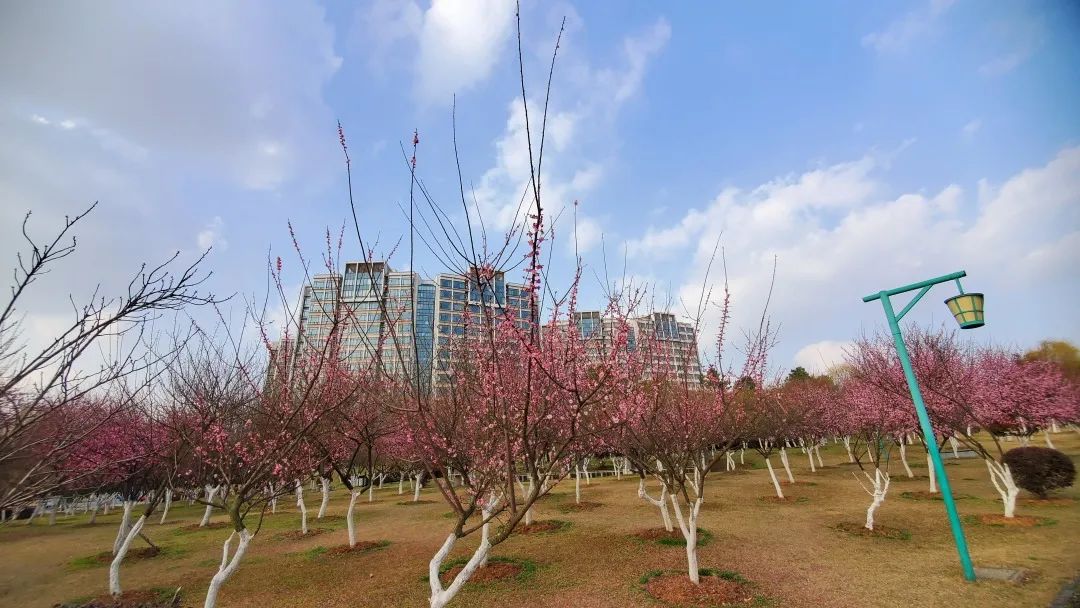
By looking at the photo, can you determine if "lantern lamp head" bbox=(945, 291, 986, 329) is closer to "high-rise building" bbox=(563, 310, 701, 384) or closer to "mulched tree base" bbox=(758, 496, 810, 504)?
"high-rise building" bbox=(563, 310, 701, 384)

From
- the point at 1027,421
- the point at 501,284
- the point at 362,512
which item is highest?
the point at 501,284

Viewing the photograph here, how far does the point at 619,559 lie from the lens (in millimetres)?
10742

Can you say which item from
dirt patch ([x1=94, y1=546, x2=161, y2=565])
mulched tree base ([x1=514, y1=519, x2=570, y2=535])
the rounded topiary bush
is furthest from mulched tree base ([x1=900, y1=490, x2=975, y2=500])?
dirt patch ([x1=94, y1=546, x2=161, y2=565])

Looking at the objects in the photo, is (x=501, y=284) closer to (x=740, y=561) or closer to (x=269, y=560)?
(x=740, y=561)

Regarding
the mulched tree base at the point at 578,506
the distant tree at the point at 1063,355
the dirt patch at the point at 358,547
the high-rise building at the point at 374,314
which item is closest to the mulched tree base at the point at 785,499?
the mulched tree base at the point at 578,506

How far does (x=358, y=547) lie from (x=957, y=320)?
50.2 feet

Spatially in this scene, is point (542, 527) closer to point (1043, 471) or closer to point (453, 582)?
point (453, 582)

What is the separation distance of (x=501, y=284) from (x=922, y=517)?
1607 cm

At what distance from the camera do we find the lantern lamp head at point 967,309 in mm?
7125

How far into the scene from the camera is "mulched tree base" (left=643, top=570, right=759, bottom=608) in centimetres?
776

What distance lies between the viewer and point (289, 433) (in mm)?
8992

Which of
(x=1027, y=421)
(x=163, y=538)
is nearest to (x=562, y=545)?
(x=163, y=538)

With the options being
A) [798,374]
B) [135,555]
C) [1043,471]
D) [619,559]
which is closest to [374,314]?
[619,559]

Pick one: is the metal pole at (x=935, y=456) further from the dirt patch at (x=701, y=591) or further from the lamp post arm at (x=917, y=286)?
the dirt patch at (x=701, y=591)
